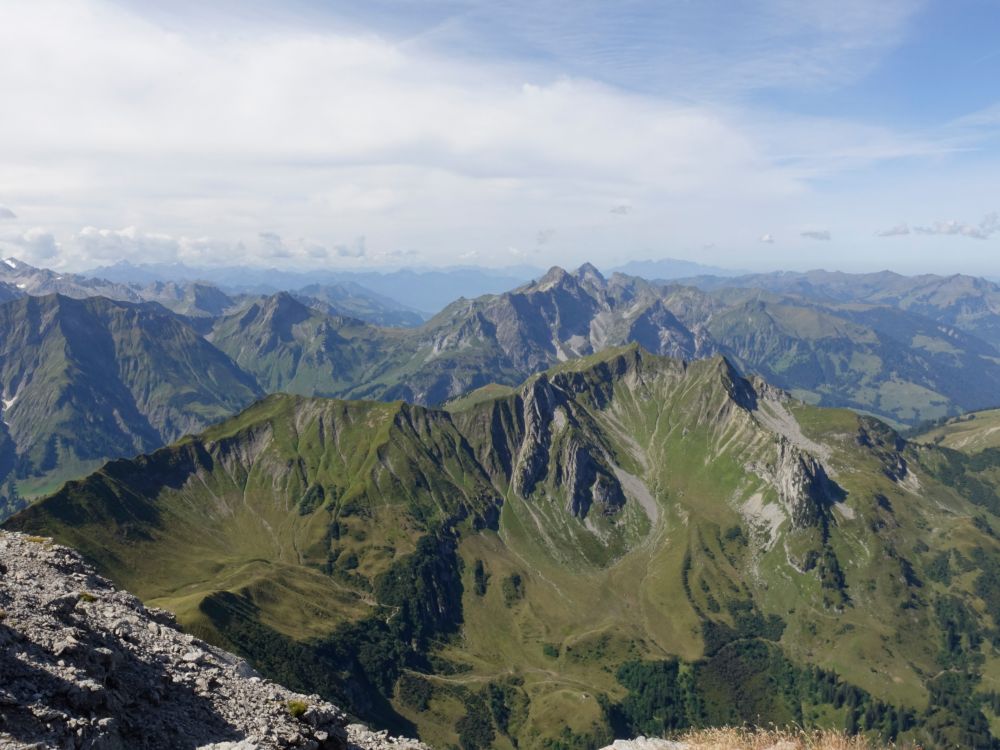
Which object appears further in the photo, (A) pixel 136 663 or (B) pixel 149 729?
(A) pixel 136 663

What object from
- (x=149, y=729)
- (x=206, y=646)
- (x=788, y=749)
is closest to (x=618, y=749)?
(x=788, y=749)

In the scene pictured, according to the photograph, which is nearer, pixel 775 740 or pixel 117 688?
pixel 117 688

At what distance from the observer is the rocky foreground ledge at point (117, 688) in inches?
1155

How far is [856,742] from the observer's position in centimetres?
3253

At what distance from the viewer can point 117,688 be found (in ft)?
113

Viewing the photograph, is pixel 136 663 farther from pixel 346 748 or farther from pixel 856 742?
pixel 856 742

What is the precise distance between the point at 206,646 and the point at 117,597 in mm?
8618

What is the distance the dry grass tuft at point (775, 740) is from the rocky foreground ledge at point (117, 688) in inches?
846

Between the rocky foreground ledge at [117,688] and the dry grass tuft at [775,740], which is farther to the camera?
the dry grass tuft at [775,740]

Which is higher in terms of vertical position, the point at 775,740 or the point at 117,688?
the point at 117,688

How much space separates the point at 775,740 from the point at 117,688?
40.6 metres

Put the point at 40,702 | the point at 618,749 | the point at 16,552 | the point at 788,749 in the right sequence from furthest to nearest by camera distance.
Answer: the point at 16,552 → the point at 618,749 → the point at 788,749 → the point at 40,702

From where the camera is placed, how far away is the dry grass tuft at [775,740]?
33750mm

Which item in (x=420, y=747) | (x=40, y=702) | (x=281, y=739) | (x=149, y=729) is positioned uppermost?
(x=40, y=702)
